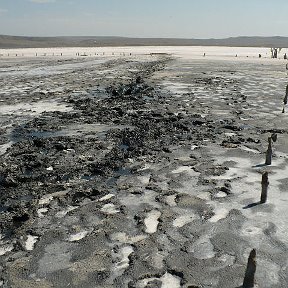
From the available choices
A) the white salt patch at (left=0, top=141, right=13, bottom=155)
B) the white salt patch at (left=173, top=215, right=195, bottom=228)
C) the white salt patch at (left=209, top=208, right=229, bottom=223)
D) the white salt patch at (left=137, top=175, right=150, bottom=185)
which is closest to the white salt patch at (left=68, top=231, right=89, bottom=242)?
the white salt patch at (left=173, top=215, right=195, bottom=228)

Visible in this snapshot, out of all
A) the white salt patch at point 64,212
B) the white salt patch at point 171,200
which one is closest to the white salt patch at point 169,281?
the white salt patch at point 171,200

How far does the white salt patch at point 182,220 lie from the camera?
6.90 meters

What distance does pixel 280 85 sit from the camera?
2459 cm

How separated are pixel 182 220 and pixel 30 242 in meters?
2.42

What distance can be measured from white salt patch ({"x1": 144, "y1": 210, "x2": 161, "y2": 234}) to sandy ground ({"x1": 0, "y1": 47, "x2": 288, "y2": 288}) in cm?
2

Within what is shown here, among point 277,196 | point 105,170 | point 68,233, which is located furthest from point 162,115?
point 68,233

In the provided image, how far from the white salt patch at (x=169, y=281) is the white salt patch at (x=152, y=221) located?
3.87 feet

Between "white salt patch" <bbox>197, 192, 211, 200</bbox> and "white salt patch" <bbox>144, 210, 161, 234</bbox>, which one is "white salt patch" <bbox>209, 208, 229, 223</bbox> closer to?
"white salt patch" <bbox>197, 192, 211, 200</bbox>

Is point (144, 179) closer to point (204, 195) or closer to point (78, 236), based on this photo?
point (204, 195)

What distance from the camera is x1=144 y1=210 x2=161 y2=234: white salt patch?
670 cm

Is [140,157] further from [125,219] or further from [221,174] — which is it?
[125,219]

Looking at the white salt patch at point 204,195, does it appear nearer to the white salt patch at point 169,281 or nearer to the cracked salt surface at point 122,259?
the cracked salt surface at point 122,259

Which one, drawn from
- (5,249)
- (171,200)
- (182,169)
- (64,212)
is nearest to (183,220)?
(171,200)

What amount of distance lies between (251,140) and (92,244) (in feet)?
22.5
